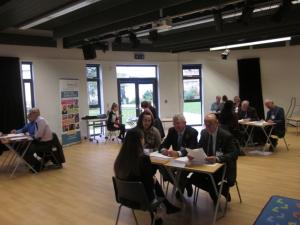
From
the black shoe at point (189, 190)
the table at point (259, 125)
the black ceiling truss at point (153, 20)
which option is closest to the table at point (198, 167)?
the black shoe at point (189, 190)

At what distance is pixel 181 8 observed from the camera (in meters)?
5.52

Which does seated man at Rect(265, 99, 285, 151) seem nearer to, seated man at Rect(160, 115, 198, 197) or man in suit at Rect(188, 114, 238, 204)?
seated man at Rect(160, 115, 198, 197)

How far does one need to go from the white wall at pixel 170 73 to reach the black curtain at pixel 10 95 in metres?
0.48

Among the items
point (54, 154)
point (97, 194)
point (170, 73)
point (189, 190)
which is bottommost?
point (97, 194)

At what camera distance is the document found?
10.9ft

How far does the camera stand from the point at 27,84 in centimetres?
902

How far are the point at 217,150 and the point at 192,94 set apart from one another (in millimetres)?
8609

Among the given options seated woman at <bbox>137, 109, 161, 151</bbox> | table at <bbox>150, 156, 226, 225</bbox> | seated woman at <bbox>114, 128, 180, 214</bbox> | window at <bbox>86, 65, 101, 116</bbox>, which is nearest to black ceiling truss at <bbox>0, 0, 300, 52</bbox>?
window at <bbox>86, 65, 101, 116</bbox>

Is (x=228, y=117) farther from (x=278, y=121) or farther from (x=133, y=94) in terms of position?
(x=133, y=94)

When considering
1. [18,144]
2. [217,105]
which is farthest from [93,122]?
[217,105]

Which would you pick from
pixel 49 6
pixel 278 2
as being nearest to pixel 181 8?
pixel 278 2

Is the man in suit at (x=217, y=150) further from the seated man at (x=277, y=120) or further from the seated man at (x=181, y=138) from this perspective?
the seated man at (x=277, y=120)

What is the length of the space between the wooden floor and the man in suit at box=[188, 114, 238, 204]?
386 millimetres

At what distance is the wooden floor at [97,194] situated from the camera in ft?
12.5
